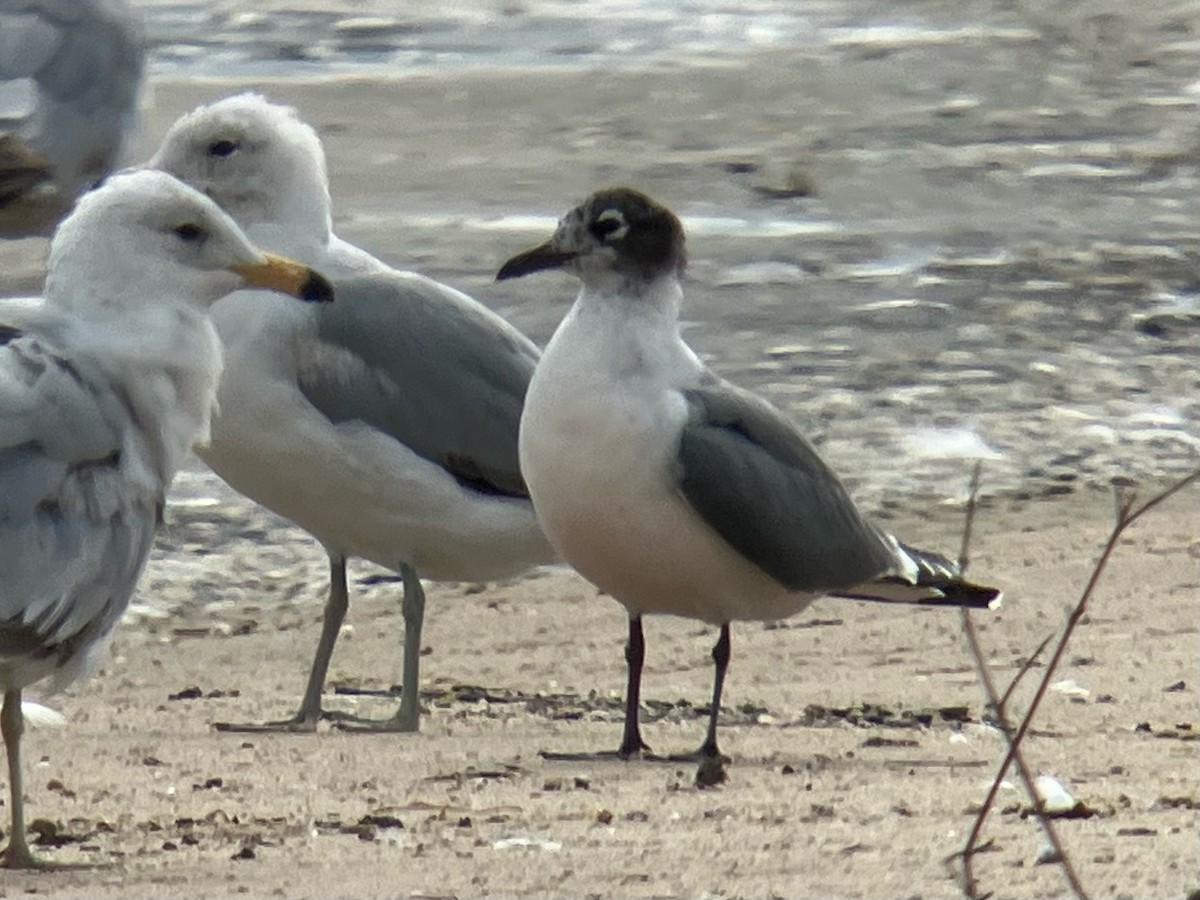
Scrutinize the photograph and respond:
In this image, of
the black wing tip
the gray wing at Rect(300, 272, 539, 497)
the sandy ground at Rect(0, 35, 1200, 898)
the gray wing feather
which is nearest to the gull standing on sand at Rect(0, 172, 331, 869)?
the sandy ground at Rect(0, 35, 1200, 898)

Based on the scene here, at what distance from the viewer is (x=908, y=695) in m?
7.73

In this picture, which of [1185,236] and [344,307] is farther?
[1185,236]

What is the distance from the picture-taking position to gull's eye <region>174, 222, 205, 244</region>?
21.4 ft

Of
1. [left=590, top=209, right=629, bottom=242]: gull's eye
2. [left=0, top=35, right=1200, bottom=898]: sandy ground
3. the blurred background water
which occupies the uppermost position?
[left=590, top=209, right=629, bottom=242]: gull's eye

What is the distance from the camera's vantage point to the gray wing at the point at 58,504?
5.97m

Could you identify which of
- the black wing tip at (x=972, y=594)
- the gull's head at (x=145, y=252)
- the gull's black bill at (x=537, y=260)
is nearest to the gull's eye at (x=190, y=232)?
the gull's head at (x=145, y=252)

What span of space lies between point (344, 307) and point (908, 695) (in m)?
1.86

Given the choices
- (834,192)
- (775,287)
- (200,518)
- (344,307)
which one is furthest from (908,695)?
(834,192)

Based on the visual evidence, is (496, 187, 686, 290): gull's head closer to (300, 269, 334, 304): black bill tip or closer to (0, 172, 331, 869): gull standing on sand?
(300, 269, 334, 304): black bill tip

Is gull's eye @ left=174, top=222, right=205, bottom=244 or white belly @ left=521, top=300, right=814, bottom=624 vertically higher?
gull's eye @ left=174, top=222, right=205, bottom=244

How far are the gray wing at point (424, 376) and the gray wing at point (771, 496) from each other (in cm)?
100

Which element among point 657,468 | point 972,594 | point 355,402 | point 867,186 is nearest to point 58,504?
point 657,468

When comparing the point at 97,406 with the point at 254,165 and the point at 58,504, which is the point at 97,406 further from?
the point at 254,165

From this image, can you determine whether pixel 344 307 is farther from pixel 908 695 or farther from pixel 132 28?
pixel 132 28
